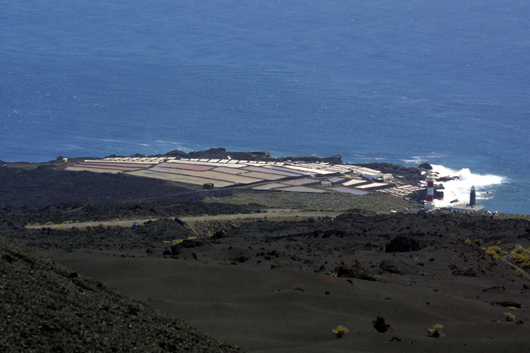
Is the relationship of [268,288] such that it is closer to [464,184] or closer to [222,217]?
[222,217]

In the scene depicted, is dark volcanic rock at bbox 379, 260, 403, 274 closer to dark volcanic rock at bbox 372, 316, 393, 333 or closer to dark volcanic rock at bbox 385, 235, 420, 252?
dark volcanic rock at bbox 385, 235, 420, 252

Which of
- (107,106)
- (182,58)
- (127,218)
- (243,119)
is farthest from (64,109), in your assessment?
(127,218)

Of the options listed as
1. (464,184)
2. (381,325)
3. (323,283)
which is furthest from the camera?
(464,184)

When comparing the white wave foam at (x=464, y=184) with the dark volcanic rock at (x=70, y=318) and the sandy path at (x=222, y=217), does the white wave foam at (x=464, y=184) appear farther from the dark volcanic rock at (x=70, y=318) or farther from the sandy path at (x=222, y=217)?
the dark volcanic rock at (x=70, y=318)

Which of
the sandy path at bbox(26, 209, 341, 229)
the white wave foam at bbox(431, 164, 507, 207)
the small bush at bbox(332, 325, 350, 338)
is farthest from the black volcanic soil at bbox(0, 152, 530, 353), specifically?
the white wave foam at bbox(431, 164, 507, 207)

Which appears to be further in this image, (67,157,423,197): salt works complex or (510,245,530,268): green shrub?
(67,157,423,197): salt works complex

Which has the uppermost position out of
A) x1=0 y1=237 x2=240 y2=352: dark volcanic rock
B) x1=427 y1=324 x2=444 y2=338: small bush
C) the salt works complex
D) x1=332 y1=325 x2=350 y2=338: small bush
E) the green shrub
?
the salt works complex

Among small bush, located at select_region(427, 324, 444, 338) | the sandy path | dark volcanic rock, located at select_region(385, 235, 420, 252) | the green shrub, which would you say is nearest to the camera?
small bush, located at select_region(427, 324, 444, 338)

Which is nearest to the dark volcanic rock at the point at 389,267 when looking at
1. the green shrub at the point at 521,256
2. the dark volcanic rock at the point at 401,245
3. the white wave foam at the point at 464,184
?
the dark volcanic rock at the point at 401,245

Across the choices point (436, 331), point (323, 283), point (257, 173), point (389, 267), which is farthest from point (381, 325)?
point (257, 173)
